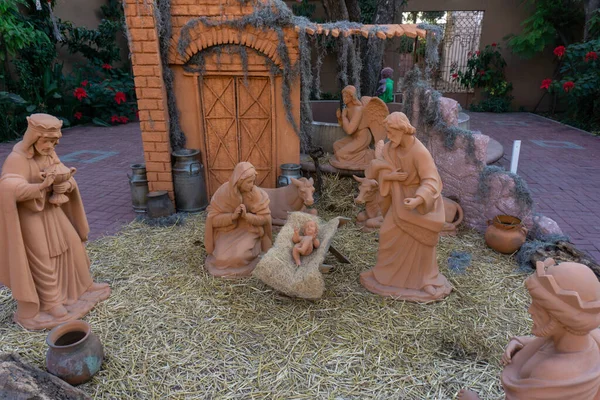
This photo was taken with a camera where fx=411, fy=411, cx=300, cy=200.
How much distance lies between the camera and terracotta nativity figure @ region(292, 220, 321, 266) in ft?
15.1

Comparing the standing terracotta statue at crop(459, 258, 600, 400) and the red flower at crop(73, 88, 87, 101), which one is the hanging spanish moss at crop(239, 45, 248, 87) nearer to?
the standing terracotta statue at crop(459, 258, 600, 400)

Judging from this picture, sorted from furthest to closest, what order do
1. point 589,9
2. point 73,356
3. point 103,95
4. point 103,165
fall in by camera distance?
point 103,95
point 589,9
point 103,165
point 73,356

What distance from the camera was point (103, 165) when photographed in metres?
9.84

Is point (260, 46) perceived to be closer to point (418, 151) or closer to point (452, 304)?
point (418, 151)

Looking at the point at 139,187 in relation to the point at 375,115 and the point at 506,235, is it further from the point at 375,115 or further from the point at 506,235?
the point at 506,235

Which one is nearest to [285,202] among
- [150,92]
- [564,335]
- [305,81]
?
[305,81]

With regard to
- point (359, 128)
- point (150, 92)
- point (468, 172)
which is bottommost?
point (468, 172)

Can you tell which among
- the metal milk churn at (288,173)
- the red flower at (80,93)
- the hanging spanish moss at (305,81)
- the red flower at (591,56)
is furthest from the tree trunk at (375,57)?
the red flower at (80,93)

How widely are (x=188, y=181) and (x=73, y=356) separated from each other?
159 inches

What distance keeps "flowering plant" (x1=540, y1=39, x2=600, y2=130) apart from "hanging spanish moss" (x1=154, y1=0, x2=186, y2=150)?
496 inches

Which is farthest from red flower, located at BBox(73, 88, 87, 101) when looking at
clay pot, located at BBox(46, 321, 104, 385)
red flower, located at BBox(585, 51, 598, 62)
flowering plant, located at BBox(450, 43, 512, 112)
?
red flower, located at BBox(585, 51, 598, 62)

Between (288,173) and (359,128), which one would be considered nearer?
(288,173)

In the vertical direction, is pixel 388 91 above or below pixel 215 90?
below

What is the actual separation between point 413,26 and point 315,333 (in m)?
5.16
